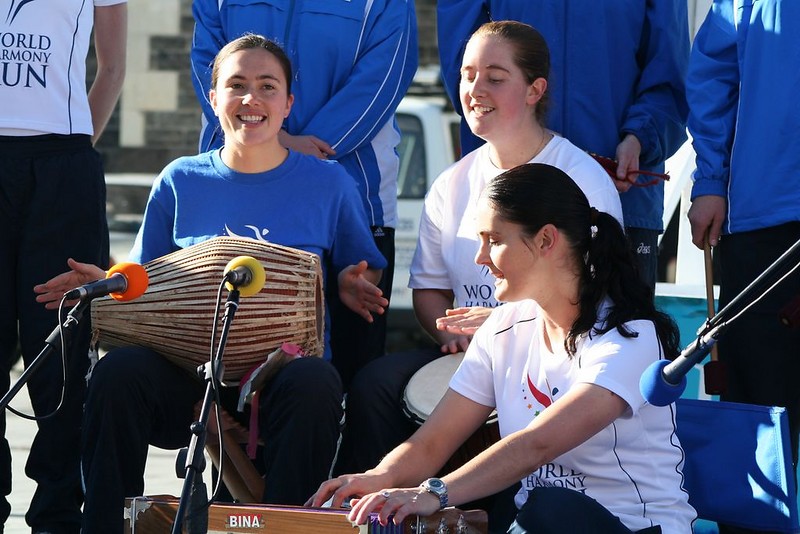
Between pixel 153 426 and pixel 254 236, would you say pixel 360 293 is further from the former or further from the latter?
pixel 153 426

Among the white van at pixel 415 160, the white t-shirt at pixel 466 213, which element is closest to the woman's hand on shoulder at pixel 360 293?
the white t-shirt at pixel 466 213

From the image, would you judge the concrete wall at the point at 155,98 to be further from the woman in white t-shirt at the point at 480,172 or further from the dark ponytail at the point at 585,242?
the dark ponytail at the point at 585,242

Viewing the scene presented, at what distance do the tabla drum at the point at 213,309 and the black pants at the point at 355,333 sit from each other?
534 millimetres

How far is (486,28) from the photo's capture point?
4184 millimetres

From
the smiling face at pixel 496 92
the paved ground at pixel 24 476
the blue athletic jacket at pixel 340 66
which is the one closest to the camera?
the smiling face at pixel 496 92

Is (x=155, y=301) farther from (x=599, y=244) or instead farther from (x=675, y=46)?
(x=675, y=46)

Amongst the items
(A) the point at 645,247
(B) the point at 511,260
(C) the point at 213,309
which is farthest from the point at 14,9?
(A) the point at 645,247

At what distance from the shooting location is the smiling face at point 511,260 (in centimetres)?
325

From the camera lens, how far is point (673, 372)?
2.40 m

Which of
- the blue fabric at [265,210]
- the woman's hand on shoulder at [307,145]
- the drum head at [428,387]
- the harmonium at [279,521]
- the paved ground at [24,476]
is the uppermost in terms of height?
the woman's hand on shoulder at [307,145]

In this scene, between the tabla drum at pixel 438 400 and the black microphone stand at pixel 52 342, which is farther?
the tabla drum at pixel 438 400

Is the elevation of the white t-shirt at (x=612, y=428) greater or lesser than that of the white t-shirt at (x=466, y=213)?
lesser

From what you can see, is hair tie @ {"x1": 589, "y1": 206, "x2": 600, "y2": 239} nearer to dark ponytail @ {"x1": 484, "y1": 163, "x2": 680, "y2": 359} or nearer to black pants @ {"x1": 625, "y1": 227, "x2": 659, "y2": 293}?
dark ponytail @ {"x1": 484, "y1": 163, "x2": 680, "y2": 359}

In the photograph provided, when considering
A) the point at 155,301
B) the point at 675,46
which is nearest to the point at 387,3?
the point at 675,46
